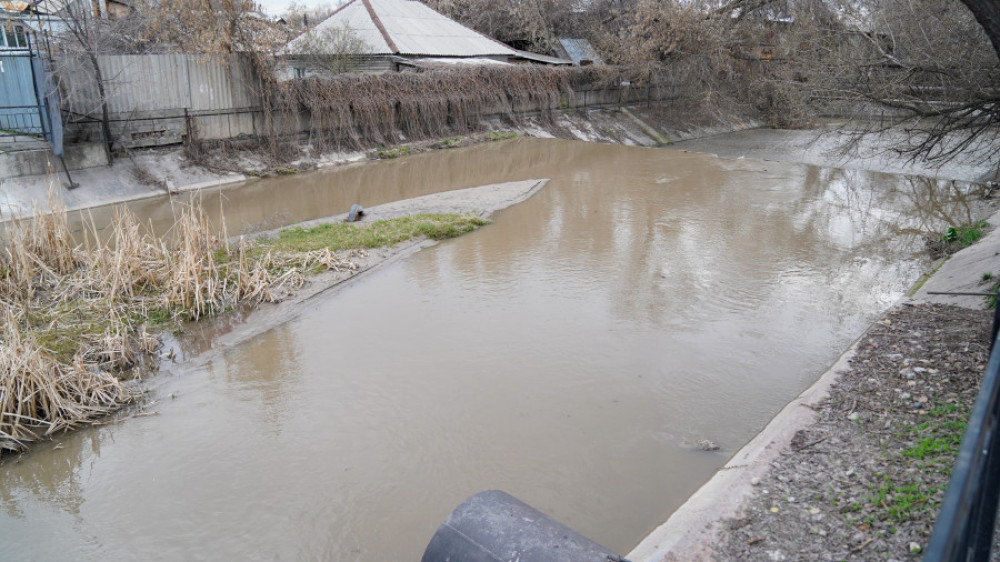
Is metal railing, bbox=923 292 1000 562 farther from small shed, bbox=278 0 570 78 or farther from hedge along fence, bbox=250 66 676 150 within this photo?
small shed, bbox=278 0 570 78

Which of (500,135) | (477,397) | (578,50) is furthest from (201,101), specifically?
(578,50)

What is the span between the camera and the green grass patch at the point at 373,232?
10414 millimetres

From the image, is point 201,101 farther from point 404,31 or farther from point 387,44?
point 404,31

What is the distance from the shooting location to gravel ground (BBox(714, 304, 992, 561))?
12.0 ft

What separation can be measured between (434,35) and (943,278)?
20.6m

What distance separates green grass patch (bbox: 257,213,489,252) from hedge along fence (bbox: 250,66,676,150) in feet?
23.3

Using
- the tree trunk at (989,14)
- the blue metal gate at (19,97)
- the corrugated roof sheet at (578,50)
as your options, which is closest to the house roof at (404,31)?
the corrugated roof sheet at (578,50)

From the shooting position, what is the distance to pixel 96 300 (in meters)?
7.65

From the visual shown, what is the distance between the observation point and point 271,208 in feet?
44.9

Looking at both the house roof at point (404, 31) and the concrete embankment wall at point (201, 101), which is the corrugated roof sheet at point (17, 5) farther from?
the house roof at point (404, 31)

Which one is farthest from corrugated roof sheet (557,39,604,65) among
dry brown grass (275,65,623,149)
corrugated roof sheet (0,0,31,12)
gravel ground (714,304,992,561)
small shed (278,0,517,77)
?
gravel ground (714,304,992,561)

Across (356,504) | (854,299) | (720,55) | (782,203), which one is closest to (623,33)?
(720,55)

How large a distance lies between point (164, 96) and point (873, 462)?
15971 millimetres

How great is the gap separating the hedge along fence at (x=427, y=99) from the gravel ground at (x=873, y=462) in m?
15.2
